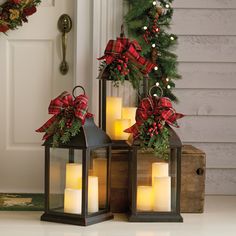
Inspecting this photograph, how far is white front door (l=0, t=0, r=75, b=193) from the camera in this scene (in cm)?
316

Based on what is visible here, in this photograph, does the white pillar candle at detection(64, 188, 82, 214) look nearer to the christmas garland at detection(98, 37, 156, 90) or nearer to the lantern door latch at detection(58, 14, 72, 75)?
the christmas garland at detection(98, 37, 156, 90)

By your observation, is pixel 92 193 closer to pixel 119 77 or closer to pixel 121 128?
pixel 121 128

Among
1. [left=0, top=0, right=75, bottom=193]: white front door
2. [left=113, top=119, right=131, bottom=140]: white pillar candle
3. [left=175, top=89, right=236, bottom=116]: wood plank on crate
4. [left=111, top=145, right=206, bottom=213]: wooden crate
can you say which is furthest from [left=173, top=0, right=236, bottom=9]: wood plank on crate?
[left=111, top=145, right=206, bottom=213]: wooden crate

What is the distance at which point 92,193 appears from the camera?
2.47m

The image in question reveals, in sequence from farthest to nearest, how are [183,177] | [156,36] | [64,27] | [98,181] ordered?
[64,27] < [156,36] < [183,177] < [98,181]

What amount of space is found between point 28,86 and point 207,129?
3.32ft

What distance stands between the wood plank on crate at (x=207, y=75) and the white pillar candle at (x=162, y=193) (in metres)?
0.88

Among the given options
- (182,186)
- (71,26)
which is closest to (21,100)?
(71,26)

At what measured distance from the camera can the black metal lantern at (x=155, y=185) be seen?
248cm

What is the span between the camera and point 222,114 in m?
3.26

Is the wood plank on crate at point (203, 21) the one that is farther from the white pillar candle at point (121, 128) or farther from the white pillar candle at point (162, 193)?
the white pillar candle at point (162, 193)

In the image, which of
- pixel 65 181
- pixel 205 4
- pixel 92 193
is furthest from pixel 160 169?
pixel 205 4

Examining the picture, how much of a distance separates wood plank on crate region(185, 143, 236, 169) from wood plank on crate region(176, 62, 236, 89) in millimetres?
323

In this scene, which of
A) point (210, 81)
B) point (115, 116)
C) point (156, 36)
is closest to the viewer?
point (115, 116)
